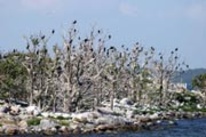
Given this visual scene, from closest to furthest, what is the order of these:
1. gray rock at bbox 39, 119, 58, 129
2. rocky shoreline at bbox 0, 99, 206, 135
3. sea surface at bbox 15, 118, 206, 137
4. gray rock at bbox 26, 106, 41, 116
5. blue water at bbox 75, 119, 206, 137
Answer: rocky shoreline at bbox 0, 99, 206, 135, gray rock at bbox 39, 119, 58, 129, sea surface at bbox 15, 118, 206, 137, blue water at bbox 75, 119, 206, 137, gray rock at bbox 26, 106, 41, 116

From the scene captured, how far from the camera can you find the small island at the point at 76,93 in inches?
2320

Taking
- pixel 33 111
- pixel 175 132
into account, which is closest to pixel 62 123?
pixel 33 111

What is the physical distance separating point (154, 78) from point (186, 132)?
1917 inches

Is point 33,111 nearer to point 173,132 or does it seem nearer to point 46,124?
point 46,124

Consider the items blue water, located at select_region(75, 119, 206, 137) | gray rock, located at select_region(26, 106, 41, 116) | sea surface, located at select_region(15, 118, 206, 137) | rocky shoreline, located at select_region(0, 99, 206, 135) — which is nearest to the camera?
rocky shoreline, located at select_region(0, 99, 206, 135)

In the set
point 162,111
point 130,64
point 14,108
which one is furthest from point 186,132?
point 130,64

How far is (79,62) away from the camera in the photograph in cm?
6756

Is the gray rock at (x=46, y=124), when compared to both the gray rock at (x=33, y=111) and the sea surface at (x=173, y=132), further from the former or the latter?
the gray rock at (x=33, y=111)

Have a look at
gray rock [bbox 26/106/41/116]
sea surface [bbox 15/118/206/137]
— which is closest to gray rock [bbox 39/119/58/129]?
sea surface [bbox 15/118/206/137]

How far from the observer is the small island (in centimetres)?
5892

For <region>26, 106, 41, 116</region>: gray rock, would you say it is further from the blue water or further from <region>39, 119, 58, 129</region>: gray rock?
the blue water

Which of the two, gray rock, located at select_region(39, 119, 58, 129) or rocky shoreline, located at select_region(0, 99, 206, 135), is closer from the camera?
rocky shoreline, located at select_region(0, 99, 206, 135)

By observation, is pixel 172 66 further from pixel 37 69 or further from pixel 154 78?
pixel 37 69

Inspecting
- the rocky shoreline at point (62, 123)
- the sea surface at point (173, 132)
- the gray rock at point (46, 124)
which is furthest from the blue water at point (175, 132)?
the gray rock at point (46, 124)
